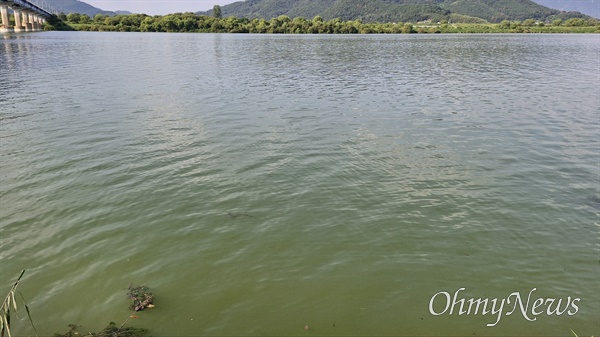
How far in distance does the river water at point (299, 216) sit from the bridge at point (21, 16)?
145 metres

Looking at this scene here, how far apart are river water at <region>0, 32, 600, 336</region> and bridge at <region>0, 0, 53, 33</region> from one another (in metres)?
145

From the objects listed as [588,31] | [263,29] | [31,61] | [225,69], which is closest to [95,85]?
[225,69]

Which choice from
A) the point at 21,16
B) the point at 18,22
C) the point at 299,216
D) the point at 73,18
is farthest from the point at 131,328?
the point at 73,18

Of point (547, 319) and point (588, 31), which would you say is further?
point (588, 31)

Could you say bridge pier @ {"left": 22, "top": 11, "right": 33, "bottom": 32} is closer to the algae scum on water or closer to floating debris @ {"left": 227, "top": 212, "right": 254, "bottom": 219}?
floating debris @ {"left": 227, "top": 212, "right": 254, "bottom": 219}

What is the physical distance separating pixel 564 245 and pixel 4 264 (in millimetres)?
13641

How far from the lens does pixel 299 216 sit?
11883 millimetres

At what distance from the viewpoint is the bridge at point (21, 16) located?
449 ft

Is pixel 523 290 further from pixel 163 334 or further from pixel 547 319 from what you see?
pixel 163 334

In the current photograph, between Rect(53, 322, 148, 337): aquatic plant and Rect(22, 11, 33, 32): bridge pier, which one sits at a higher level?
Rect(22, 11, 33, 32): bridge pier

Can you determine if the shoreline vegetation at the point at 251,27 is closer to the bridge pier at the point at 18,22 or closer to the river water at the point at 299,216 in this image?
the bridge pier at the point at 18,22

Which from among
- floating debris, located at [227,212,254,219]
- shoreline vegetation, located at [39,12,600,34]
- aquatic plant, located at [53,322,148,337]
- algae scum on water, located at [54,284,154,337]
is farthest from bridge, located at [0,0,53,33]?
aquatic plant, located at [53,322,148,337]

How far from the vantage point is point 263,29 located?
18312cm

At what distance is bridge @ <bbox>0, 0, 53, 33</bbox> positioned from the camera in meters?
137
